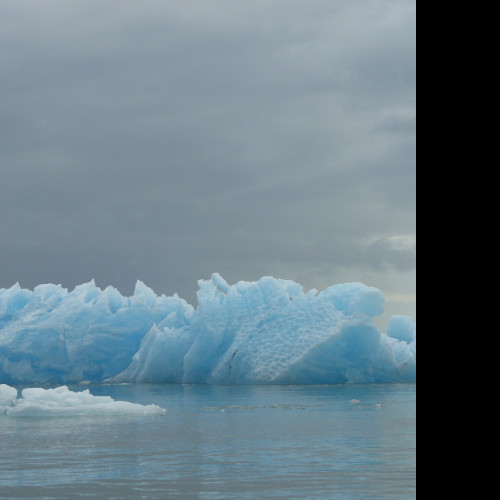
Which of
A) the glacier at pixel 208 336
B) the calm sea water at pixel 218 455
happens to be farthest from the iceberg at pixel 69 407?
the glacier at pixel 208 336

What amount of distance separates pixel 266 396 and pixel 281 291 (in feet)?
12.8

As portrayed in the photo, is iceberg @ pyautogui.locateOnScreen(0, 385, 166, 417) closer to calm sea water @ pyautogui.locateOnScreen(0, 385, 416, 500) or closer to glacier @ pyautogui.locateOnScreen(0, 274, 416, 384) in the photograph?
calm sea water @ pyautogui.locateOnScreen(0, 385, 416, 500)

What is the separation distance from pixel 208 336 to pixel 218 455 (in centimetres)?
1497

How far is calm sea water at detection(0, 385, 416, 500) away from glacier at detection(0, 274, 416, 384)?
6177 millimetres

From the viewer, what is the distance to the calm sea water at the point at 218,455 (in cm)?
670

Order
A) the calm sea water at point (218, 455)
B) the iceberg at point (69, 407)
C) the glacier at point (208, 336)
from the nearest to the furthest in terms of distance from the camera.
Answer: the calm sea water at point (218, 455) → the iceberg at point (69, 407) → the glacier at point (208, 336)

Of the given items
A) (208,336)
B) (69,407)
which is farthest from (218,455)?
(208,336)

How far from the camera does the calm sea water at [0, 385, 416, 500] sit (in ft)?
22.0

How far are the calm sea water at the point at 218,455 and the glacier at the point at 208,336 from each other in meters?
6.18

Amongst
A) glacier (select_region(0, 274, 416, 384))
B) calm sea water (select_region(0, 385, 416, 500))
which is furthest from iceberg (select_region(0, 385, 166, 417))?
glacier (select_region(0, 274, 416, 384))

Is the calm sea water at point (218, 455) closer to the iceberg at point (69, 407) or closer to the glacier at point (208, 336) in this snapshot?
the iceberg at point (69, 407)
